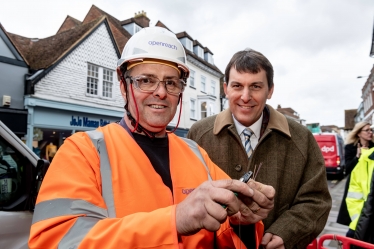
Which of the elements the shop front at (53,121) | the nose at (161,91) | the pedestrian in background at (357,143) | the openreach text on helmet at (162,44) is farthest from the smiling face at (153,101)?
the shop front at (53,121)

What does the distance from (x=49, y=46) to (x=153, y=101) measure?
49.5 feet

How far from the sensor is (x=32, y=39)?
1695 cm

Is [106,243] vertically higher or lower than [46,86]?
lower

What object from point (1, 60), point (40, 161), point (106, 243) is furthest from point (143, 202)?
point (1, 60)

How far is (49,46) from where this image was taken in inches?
575

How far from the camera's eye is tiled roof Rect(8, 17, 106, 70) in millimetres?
13258

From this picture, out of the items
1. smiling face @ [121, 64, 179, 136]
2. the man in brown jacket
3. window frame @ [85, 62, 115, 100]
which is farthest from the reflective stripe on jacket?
window frame @ [85, 62, 115, 100]

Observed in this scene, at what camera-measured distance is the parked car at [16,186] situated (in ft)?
6.93

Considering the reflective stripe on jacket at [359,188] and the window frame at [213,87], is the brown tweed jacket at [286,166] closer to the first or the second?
the reflective stripe on jacket at [359,188]

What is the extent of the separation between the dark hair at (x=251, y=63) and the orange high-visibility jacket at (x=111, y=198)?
3.38ft

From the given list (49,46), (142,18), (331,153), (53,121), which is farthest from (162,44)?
(142,18)

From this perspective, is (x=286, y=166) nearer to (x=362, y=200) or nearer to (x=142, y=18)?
(x=362, y=200)

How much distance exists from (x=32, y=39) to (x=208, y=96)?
45.4ft

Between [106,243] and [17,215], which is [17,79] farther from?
[106,243]
